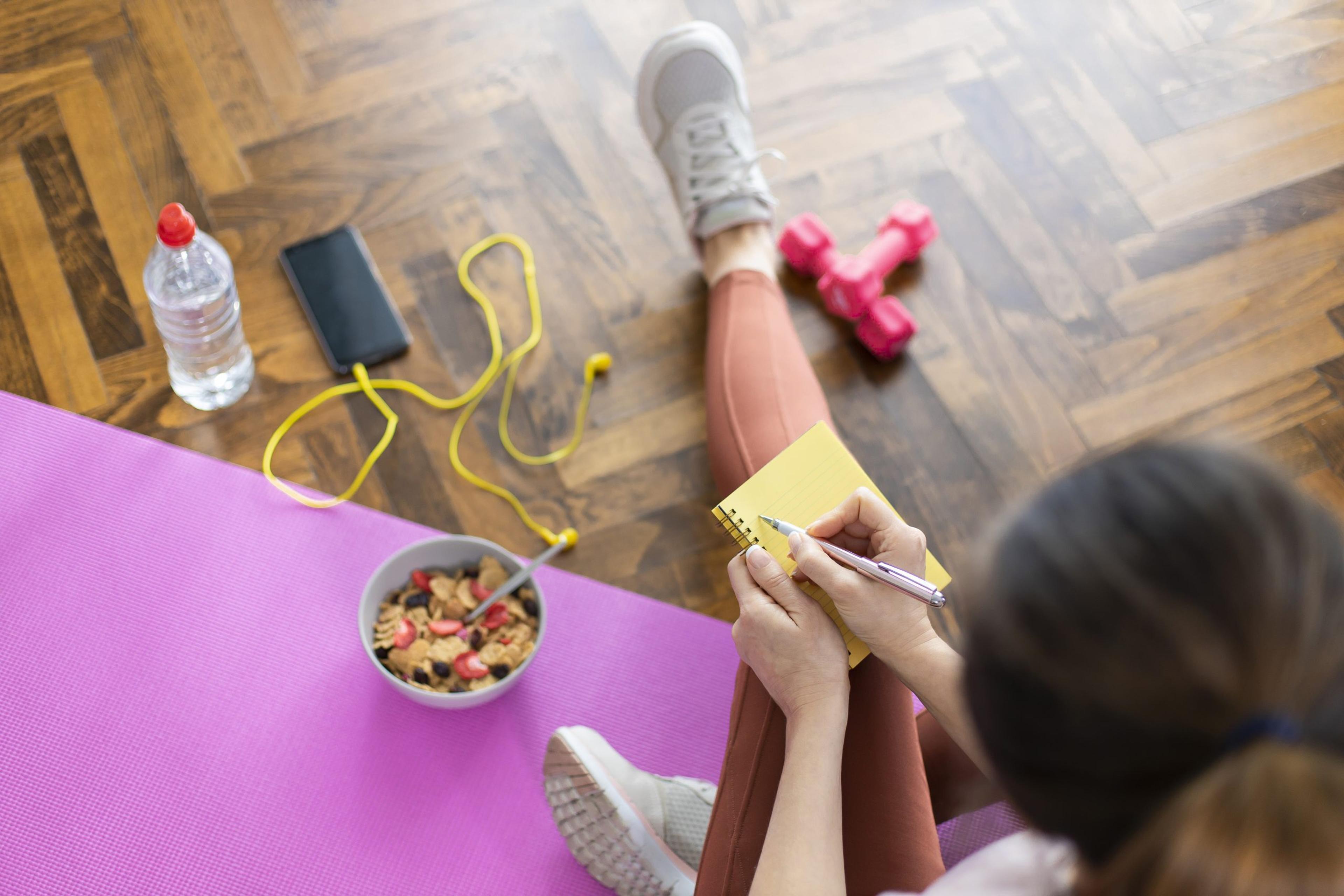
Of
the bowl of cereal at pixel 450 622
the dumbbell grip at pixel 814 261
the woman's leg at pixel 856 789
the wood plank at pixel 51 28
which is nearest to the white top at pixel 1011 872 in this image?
the woman's leg at pixel 856 789

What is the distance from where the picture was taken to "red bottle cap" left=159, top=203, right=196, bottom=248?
1.12m

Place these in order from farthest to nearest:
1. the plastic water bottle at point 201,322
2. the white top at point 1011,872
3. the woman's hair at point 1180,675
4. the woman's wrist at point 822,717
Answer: the plastic water bottle at point 201,322
the woman's wrist at point 822,717
the white top at point 1011,872
the woman's hair at point 1180,675

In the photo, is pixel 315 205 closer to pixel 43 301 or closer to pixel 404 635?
pixel 43 301

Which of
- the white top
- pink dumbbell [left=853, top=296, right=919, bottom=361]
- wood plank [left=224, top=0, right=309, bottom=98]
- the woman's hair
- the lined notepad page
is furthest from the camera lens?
wood plank [left=224, top=0, right=309, bottom=98]

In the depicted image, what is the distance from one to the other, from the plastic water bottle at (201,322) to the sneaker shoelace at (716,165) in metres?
0.67

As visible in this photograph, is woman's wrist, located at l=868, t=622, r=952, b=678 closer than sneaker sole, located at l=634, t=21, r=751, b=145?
Yes

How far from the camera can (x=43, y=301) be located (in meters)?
1.42

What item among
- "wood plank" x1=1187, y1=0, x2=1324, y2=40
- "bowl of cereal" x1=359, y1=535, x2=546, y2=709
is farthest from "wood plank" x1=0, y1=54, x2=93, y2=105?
"wood plank" x1=1187, y1=0, x2=1324, y2=40

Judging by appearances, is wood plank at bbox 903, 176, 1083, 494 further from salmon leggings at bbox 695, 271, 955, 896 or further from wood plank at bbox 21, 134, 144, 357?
wood plank at bbox 21, 134, 144, 357

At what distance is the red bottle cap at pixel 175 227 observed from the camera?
1.12 meters

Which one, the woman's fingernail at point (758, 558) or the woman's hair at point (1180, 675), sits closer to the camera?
the woman's hair at point (1180, 675)

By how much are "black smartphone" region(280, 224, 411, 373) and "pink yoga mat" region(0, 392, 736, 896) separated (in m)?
0.23

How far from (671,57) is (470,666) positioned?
3.07 feet

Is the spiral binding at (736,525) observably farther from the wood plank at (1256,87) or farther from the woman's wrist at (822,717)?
the wood plank at (1256,87)
